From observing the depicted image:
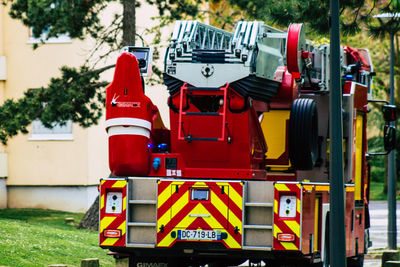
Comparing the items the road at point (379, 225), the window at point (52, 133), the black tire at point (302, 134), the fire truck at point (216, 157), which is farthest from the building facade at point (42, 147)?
the black tire at point (302, 134)

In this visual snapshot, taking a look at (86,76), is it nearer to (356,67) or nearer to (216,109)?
(356,67)

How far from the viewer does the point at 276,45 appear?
1331 centimetres

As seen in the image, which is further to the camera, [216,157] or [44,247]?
[44,247]

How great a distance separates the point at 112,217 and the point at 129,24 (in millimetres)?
10439

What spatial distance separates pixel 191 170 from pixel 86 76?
33.9 feet

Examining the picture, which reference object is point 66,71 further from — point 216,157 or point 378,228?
point 378,228

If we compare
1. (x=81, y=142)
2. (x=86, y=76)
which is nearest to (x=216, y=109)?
(x=86, y=76)

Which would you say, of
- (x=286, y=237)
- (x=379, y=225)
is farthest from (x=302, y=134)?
(x=379, y=225)

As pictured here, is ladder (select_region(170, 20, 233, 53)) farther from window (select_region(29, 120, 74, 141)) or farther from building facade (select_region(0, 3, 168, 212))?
window (select_region(29, 120, 74, 141))

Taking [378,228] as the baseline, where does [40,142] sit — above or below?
above

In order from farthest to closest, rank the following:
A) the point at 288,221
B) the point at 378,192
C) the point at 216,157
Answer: the point at 378,192, the point at 216,157, the point at 288,221

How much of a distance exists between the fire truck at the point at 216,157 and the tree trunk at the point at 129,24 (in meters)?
8.52

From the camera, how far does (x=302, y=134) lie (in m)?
12.7

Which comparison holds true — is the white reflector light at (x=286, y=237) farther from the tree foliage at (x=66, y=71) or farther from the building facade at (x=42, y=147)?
the building facade at (x=42, y=147)
